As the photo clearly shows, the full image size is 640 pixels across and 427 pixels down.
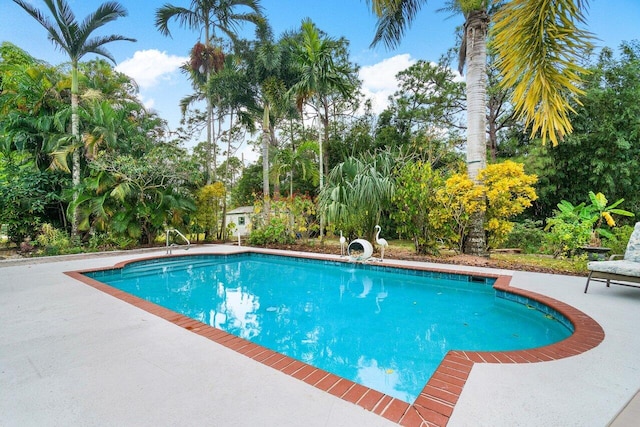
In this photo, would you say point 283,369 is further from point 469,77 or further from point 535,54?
point 469,77

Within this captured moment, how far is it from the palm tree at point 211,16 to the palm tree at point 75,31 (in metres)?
2.83

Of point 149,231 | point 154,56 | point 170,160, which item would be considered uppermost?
point 154,56

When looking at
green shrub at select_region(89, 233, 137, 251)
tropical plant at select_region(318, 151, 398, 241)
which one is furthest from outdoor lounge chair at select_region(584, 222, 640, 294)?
green shrub at select_region(89, 233, 137, 251)

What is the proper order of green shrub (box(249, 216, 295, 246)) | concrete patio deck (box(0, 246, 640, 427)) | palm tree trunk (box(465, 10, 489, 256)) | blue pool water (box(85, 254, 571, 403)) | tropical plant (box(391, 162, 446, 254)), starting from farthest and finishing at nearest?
1. green shrub (box(249, 216, 295, 246))
2. tropical plant (box(391, 162, 446, 254))
3. palm tree trunk (box(465, 10, 489, 256))
4. blue pool water (box(85, 254, 571, 403))
5. concrete patio deck (box(0, 246, 640, 427))

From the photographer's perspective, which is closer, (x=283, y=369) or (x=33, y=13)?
(x=283, y=369)

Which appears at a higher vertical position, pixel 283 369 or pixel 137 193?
pixel 137 193

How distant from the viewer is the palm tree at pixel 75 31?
28.8ft

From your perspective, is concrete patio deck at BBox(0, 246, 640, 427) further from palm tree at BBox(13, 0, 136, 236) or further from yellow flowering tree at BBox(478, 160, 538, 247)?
palm tree at BBox(13, 0, 136, 236)

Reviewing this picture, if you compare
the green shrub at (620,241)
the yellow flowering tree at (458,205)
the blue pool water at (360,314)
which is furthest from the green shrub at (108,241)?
the green shrub at (620,241)

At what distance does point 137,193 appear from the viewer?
10367 mm

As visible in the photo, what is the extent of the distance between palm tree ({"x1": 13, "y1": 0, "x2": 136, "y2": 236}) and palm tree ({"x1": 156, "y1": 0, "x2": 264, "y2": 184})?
2.83 m

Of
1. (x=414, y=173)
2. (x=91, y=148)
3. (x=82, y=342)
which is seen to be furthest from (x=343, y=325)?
(x=91, y=148)

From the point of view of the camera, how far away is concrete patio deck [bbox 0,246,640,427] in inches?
68.0

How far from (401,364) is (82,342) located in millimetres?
3117
